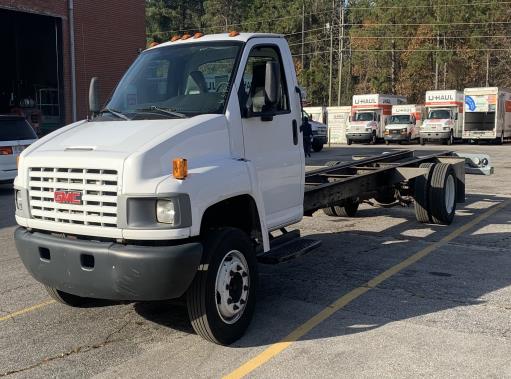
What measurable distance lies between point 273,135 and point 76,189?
6.56ft

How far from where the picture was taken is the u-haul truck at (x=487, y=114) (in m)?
39.5

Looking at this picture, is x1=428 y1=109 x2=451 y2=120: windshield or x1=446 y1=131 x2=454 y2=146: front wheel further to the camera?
x1=428 y1=109 x2=451 y2=120: windshield

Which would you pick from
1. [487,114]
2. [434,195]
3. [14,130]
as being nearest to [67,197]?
[434,195]

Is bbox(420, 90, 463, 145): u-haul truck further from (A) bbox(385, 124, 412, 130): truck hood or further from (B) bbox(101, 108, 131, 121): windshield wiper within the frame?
(B) bbox(101, 108, 131, 121): windshield wiper

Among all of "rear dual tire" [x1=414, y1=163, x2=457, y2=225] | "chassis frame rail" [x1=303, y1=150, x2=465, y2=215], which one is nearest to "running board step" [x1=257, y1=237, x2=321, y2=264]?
"chassis frame rail" [x1=303, y1=150, x2=465, y2=215]

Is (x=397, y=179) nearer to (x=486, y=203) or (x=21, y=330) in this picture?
(x=486, y=203)

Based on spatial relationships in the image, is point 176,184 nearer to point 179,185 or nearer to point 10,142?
point 179,185

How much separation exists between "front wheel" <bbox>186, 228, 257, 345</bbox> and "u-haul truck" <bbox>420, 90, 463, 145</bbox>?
37463 mm

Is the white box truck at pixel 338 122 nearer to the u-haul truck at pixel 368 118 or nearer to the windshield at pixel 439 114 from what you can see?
the u-haul truck at pixel 368 118

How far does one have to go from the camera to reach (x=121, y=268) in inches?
161

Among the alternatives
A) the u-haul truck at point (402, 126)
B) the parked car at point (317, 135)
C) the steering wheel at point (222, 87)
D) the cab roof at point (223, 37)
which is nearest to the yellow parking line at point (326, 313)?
the steering wheel at point (222, 87)

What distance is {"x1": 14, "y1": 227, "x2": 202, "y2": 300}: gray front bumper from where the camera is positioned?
4.07 metres

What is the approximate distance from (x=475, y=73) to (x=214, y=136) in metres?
69.8

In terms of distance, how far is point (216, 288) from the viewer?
452 centimetres
